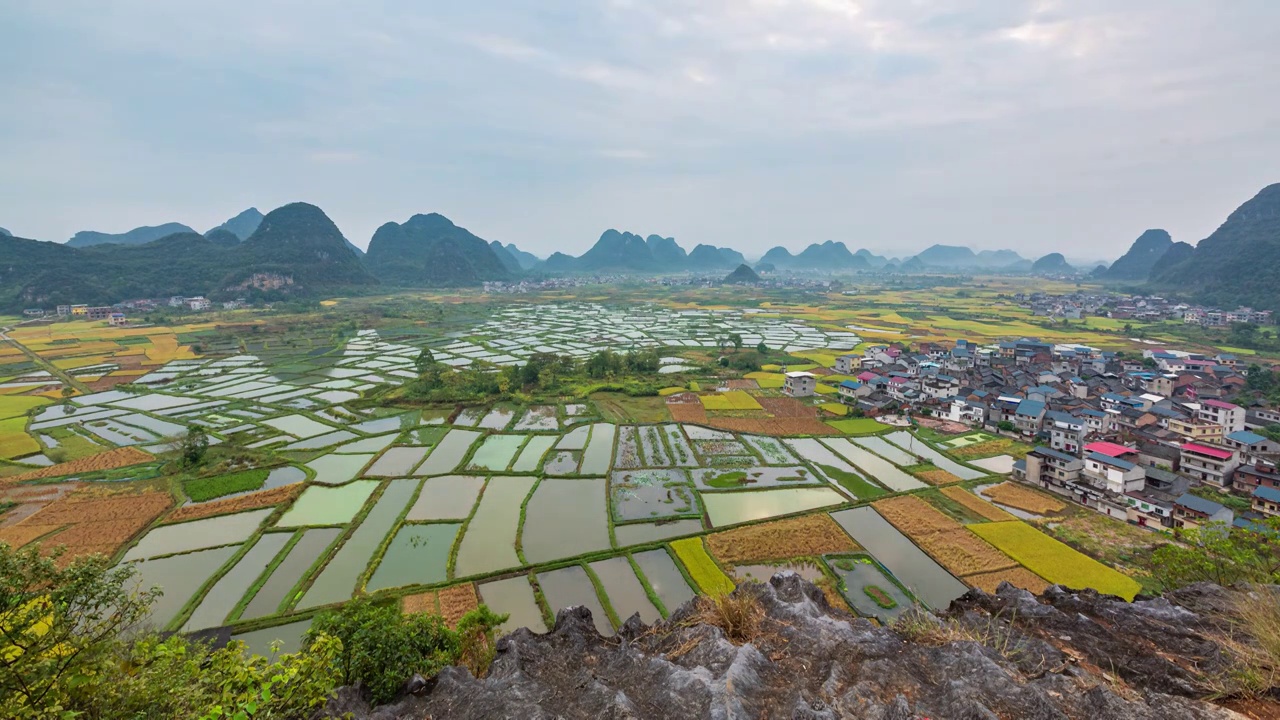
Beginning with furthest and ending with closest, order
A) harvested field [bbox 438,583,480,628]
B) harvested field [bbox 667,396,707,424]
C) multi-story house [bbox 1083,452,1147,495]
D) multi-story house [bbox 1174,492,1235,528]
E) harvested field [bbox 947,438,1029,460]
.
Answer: harvested field [bbox 667,396,707,424] → harvested field [bbox 947,438,1029,460] → multi-story house [bbox 1083,452,1147,495] → multi-story house [bbox 1174,492,1235,528] → harvested field [bbox 438,583,480,628]

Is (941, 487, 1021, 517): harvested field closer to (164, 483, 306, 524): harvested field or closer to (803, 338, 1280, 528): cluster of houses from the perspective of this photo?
(803, 338, 1280, 528): cluster of houses

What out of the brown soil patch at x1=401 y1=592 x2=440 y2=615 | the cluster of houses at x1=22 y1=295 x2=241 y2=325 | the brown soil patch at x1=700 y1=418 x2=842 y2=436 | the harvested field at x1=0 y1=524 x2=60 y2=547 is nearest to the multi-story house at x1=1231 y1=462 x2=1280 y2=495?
the brown soil patch at x1=700 y1=418 x2=842 y2=436

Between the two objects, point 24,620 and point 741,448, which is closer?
point 24,620

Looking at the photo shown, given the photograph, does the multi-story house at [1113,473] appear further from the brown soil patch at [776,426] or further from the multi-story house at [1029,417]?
the brown soil patch at [776,426]

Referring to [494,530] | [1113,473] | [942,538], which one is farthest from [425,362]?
[1113,473]

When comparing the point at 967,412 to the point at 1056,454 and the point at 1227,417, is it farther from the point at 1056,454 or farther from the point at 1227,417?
the point at 1227,417

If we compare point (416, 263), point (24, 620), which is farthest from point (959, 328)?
point (416, 263)

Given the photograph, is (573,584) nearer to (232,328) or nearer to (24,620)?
(24,620)
